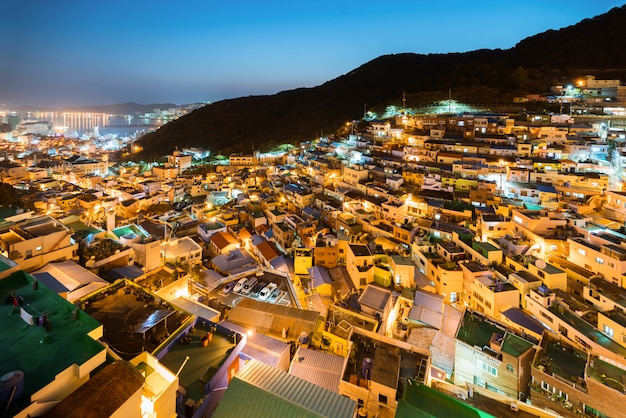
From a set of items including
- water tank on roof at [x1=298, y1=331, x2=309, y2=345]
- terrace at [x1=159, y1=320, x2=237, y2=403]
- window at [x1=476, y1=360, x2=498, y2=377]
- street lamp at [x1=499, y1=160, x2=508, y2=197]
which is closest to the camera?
terrace at [x1=159, y1=320, x2=237, y2=403]

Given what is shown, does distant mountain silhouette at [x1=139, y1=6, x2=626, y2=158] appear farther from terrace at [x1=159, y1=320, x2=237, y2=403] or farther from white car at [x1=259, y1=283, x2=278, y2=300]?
terrace at [x1=159, y1=320, x2=237, y2=403]

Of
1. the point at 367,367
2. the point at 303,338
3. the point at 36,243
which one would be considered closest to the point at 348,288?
the point at 303,338

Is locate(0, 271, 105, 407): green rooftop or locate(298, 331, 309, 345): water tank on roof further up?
locate(0, 271, 105, 407): green rooftop

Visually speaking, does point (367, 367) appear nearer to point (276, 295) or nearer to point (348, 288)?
point (276, 295)

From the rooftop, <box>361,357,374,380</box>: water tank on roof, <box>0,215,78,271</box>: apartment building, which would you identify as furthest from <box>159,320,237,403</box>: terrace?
the rooftop

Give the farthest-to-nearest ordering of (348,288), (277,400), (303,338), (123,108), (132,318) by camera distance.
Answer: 1. (123,108)
2. (348,288)
3. (303,338)
4. (132,318)
5. (277,400)

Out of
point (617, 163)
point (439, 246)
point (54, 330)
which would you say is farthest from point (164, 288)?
point (617, 163)

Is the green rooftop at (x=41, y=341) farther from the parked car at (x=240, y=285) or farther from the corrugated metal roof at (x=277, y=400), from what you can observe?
the parked car at (x=240, y=285)
